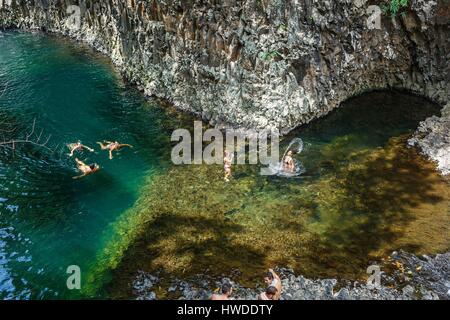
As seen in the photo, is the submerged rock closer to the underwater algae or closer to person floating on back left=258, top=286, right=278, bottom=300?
the underwater algae

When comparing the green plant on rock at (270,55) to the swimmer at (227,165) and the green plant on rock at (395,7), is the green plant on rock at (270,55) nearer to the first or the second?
the swimmer at (227,165)

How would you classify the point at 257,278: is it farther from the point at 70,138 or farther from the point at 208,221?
the point at 70,138

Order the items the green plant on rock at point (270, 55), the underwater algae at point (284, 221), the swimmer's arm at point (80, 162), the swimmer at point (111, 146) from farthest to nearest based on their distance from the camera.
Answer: the swimmer at point (111, 146), the green plant on rock at point (270, 55), the swimmer's arm at point (80, 162), the underwater algae at point (284, 221)

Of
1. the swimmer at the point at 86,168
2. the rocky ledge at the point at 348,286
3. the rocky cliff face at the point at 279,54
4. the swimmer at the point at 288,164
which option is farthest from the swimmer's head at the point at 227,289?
the rocky cliff face at the point at 279,54

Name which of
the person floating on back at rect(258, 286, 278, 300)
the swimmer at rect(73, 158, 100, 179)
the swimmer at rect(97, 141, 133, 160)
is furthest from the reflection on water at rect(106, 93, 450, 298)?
the swimmer at rect(97, 141, 133, 160)

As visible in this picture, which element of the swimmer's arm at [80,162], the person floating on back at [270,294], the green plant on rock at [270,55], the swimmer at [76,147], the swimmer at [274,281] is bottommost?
the person floating on back at [270,294]
